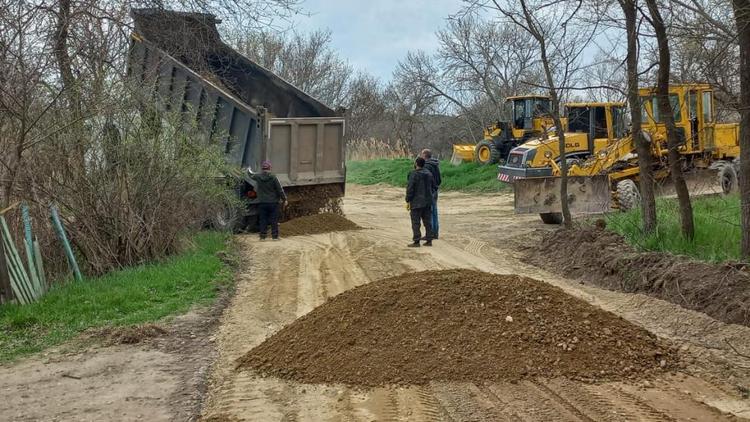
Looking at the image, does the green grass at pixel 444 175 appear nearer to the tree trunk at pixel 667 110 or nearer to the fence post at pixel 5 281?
the tree trunk at pixel 667 110

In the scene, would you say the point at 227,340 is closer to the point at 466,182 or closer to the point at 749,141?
the point at 749,141

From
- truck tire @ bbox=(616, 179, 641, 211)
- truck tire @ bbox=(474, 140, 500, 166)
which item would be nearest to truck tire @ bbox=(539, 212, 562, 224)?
truck tire @ bbox=(616, 179, 641, 211)

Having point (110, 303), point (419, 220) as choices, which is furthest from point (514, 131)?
point (110, 303)

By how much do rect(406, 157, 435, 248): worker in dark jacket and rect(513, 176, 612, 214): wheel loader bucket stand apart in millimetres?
3682

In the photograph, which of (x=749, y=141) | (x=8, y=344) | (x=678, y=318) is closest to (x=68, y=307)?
(x=8, y=344)

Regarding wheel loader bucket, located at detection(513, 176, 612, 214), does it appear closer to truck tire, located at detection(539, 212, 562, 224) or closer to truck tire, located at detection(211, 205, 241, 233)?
Answer: truck tire, located at detection(539, 212, 562, 224)

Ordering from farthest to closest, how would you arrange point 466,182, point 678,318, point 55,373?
point 466,182, point 678,318, point 55,373

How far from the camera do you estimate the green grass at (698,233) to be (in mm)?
9521

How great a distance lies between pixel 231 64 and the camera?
16.3 meters

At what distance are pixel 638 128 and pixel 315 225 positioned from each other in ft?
21.9

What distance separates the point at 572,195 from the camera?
16.5 meters

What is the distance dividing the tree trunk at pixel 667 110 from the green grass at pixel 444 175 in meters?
17.0

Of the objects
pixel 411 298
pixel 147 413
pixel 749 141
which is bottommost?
pixel 147 413

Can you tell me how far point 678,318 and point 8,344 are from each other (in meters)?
6.48
